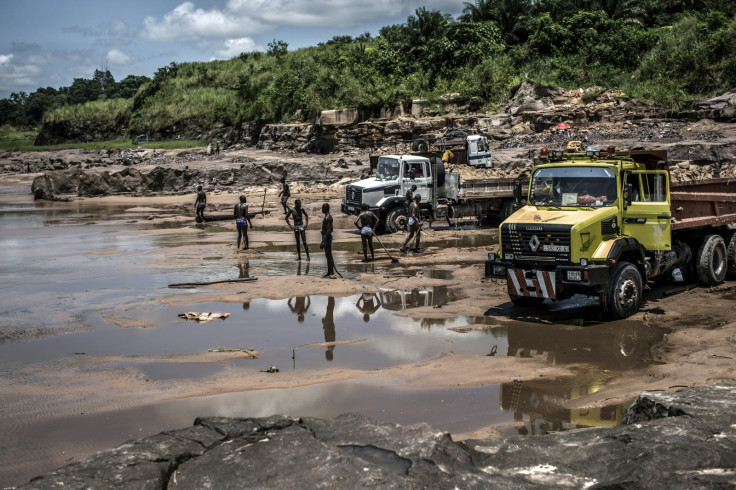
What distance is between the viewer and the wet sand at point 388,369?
7984mm

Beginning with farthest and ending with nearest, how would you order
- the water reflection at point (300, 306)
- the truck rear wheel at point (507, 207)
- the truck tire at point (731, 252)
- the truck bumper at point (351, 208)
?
the truck rear wheel at point (507, 207) → the truck bumper at point (351, 208) → the truck tire at point (731, 252) → the water reflection at point (300, 306)

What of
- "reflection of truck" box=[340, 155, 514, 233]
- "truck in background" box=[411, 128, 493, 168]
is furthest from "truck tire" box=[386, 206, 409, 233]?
"truck in background" box=[411, 128, 493, 168]

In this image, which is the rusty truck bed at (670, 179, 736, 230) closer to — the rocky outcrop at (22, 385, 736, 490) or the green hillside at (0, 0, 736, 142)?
the rocky outcrop at (22, 385, 736, 490)

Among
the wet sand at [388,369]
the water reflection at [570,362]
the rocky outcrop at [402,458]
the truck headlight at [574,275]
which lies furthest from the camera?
the truck headlight at [574,275]

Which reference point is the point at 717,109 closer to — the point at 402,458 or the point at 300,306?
the point at 300,306

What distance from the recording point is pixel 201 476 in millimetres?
4867

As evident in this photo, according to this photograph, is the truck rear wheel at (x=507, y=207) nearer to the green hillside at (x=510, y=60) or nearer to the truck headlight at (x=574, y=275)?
the truck headlight at (x=574, y=275)

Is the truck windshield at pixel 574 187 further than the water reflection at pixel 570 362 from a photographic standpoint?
Yes

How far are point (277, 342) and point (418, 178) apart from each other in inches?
545

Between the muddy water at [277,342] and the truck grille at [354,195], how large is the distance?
4.37 meters

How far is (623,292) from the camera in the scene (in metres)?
12.0

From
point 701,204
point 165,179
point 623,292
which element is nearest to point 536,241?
point 623,292

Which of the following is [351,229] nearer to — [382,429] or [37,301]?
[37,301]

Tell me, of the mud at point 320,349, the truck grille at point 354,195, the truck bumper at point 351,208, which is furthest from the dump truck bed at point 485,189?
the mud at point 320,349
